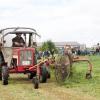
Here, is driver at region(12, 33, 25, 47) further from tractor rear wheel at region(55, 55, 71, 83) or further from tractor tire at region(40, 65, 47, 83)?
tractor rear wheel at region(55, 55, 71, 83)

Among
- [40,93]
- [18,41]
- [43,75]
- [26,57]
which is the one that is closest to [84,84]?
[43,75]

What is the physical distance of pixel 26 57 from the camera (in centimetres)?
2239

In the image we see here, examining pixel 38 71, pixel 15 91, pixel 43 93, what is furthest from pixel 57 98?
pixel 38 71

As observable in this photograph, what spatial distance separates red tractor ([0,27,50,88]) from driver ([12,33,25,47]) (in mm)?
133

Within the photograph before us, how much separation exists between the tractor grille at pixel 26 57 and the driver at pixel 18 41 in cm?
106

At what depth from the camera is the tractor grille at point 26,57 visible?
22.4 metres

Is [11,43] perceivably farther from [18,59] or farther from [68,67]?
[68,67]

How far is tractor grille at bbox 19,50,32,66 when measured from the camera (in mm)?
22391

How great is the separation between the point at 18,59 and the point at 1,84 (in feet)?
4.43

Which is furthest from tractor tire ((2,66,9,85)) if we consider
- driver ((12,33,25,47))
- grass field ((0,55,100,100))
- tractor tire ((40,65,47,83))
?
driver ((12,33,25,47))

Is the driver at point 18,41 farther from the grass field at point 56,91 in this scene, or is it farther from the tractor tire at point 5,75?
the tractor tire at point 5,75

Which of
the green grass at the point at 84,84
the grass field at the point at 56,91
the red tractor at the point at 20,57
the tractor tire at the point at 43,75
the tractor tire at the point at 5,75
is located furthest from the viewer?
the tractor tire at the point at 43,75

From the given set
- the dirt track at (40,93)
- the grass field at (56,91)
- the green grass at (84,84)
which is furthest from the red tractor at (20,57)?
the green grass at (84,84)

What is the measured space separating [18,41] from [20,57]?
1.40 meters
